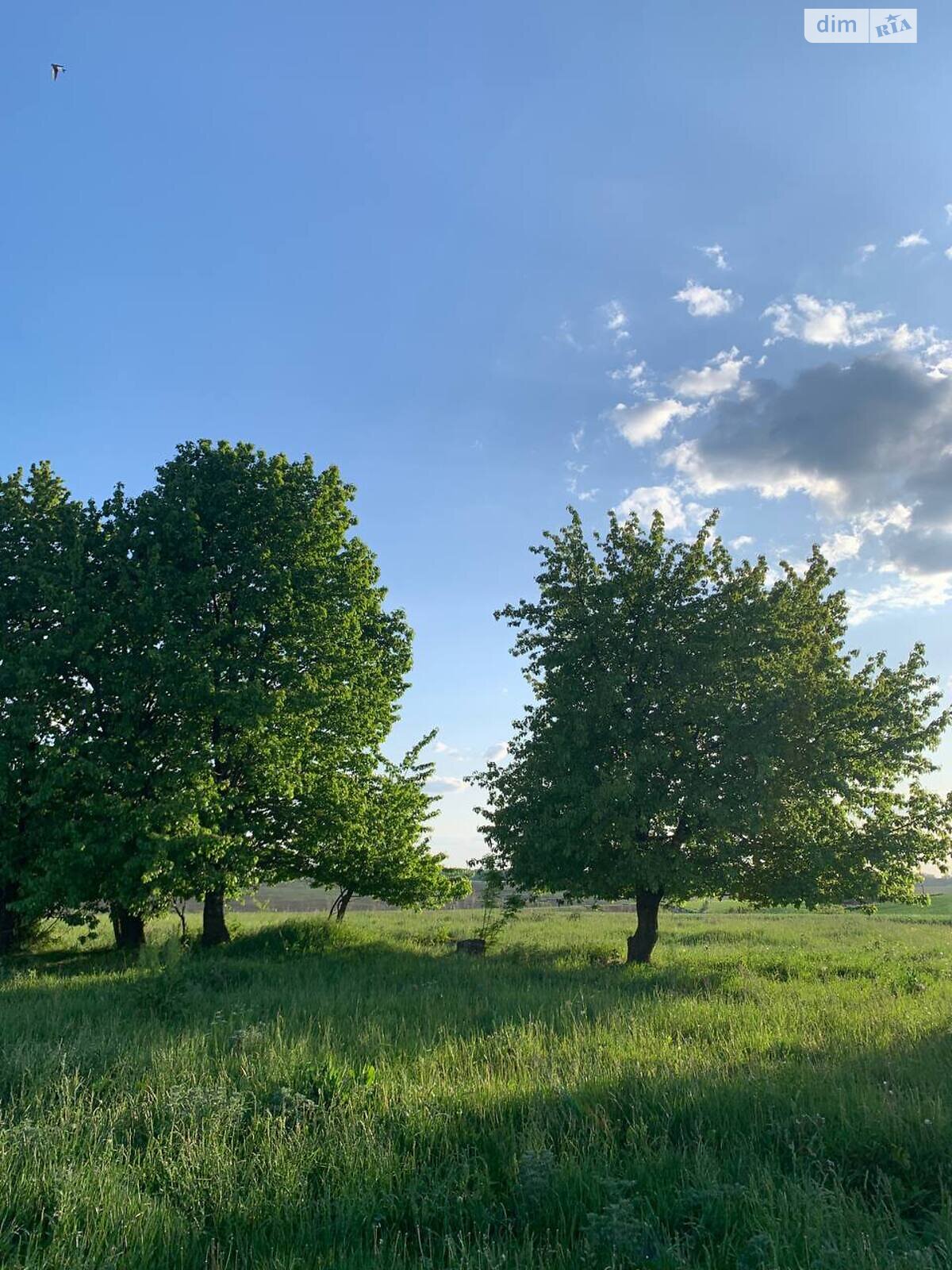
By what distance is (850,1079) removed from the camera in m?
8.09

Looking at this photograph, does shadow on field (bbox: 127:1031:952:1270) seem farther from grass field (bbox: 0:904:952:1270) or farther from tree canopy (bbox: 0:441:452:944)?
tree canopy (bbox: 0:441:452:944)

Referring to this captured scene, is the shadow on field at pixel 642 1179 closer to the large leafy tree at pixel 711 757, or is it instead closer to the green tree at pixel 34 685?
the large leafy tree at pixel 711 757

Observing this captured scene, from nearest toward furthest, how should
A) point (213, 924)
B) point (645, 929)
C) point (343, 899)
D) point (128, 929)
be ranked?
point (645, 929) → point (213, 924) → point (128, 929) → point (343, 899)

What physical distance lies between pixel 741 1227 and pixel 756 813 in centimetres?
1490

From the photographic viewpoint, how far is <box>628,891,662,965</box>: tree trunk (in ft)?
73.4

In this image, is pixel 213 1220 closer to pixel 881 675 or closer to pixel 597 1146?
pixel 597 1146

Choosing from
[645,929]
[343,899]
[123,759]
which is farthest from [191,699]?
[645,929]

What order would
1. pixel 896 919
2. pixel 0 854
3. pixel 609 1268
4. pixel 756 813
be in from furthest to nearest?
pixel 896 919 → pixel 0 854 → pixel 756 813 → pixel 609 1268

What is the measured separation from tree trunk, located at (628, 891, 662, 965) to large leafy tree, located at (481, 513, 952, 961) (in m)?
0.06

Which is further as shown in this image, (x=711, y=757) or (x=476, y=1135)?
(x=711, y=757)

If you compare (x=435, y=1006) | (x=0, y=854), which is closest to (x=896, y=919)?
(x=435, y=1006)

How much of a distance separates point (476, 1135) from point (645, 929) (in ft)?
55.6

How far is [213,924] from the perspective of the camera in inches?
940

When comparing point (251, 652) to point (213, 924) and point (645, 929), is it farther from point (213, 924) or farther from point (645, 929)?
point (645, 929)
